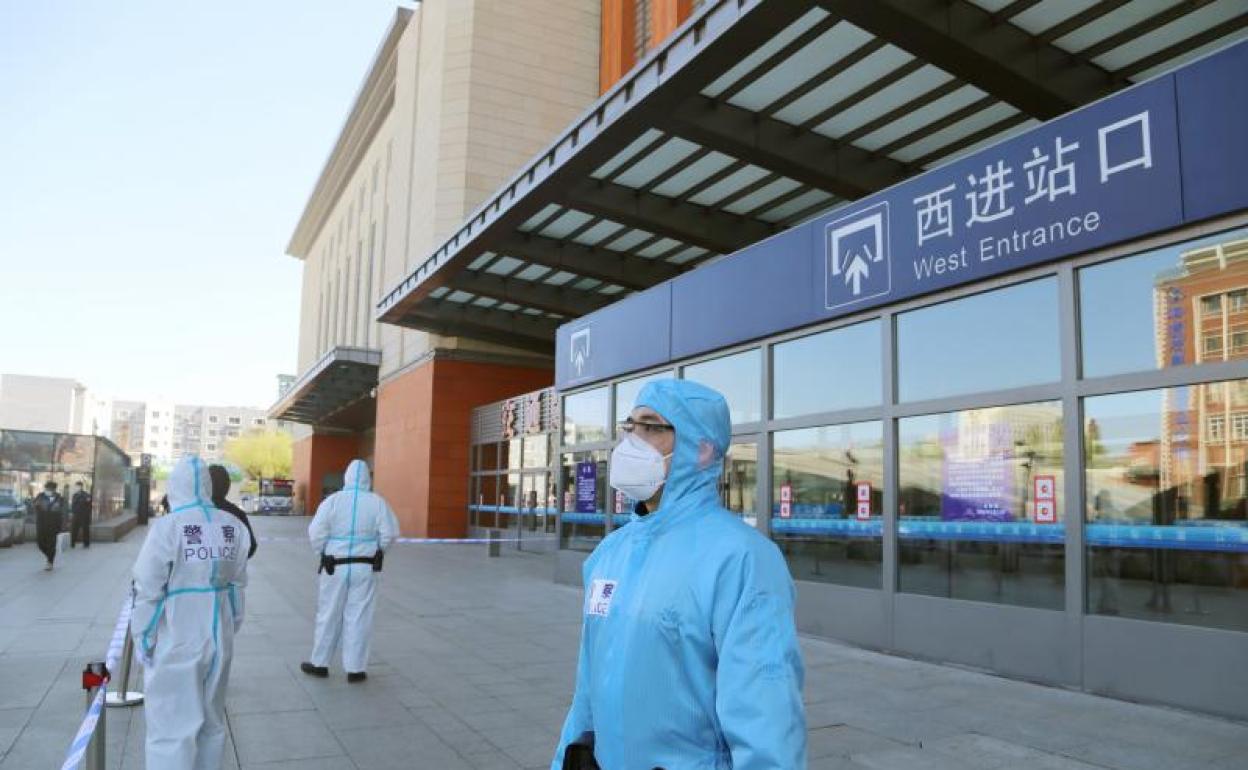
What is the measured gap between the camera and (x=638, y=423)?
2.32m

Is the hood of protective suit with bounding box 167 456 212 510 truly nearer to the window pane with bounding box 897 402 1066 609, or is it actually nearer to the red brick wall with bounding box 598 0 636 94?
the window pane with bounding box 897 402 1066 609

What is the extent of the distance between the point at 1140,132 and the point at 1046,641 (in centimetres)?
391

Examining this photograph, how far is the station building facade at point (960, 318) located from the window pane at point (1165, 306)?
0.06 feet

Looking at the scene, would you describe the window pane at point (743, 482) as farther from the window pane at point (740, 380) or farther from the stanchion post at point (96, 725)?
the stanchion post at point (96, 725)

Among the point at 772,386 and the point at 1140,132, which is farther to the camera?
the point at 772,386

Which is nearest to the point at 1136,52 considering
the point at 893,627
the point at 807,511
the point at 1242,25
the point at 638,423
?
the point at 1242,25

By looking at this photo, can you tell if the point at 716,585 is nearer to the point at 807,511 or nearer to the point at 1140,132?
the point at 1140,132

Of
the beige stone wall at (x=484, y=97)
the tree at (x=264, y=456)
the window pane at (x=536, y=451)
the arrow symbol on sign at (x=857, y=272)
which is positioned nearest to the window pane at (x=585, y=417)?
the arrow symbol on sign at (x=857, y=272)

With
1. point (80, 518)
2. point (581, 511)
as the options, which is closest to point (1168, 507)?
point (581, 511)

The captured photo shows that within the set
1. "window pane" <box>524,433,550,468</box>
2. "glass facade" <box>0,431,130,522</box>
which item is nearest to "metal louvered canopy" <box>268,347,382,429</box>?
"glass facade" <box>0,431,130,522</box>

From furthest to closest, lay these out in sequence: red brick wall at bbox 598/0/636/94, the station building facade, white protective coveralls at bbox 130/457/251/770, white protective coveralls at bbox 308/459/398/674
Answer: red brick wall at bbox 598/0/636/94
white protective coveralls at bbox 308/459/398/674
the station building facade
white protective coveralls at bbox 130/457/251/770

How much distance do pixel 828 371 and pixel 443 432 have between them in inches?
737

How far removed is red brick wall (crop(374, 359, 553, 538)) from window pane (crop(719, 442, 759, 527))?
16.8m

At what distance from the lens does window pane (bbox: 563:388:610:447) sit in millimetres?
14945
